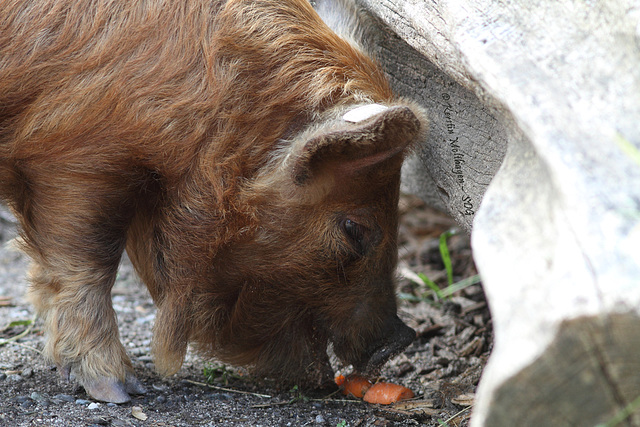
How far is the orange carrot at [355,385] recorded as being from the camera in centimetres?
354

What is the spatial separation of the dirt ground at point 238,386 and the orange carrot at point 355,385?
0.05m

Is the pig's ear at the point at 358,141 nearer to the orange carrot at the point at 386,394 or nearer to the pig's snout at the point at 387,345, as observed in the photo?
the pig's snout at the point at 387,345

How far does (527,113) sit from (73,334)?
2.43m

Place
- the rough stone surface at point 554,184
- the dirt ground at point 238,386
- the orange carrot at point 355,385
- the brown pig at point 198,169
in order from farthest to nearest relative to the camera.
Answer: the orange carrot at point 355,385
the dirt ground at point 238,386
the brown pig at point 198,169
the rough stone surface at point 554,184

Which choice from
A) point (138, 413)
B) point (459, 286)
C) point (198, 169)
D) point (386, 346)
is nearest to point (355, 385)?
point (386, 346)

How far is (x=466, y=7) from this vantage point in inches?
101

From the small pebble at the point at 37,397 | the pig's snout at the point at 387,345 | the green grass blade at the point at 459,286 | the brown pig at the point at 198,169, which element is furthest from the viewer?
the green grass blade at the point at 459,286

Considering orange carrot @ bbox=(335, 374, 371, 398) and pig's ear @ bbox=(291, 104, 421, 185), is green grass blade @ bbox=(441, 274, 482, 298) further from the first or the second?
pig's ear @ bbox=(291, 104, 421, 185)

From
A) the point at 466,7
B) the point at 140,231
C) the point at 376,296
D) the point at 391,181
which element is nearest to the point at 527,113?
the point at 466,7

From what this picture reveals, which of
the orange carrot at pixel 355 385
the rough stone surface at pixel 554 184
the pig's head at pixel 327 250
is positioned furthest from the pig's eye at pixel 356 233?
the rough stone surface at pixel 554 184

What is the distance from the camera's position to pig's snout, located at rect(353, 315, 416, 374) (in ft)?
11.2

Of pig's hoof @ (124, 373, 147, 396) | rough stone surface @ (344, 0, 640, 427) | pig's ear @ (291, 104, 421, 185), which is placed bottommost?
pig's hoof @ (124, 373, 147, 396)

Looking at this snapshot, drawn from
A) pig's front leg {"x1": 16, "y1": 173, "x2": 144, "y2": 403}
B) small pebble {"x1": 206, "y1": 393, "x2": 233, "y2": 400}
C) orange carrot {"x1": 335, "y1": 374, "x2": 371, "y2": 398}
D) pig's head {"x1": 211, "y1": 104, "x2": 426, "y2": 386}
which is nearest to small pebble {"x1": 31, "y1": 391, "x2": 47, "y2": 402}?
pig's front leg {"x1": 16, "y1": 173, "x2": 144, "y2": 403}

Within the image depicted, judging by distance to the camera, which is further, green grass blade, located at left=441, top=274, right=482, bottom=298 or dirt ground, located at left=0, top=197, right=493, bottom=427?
green grass blade, located at left=441, top=274, right=482, bottom=298
